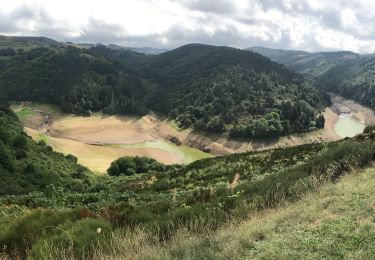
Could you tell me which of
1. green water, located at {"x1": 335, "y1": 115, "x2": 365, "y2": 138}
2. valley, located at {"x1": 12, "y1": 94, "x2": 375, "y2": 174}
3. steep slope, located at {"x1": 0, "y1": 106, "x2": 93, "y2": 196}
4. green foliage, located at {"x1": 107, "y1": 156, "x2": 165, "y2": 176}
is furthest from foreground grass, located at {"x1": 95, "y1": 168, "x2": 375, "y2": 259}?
green water, located at {"x1": 335, "y1": 115, "x2": 365, "y2": 138}

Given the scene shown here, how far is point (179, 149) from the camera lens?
117m

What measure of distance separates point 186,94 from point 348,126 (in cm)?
5683

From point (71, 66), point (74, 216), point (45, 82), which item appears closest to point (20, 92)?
point (45, 82)

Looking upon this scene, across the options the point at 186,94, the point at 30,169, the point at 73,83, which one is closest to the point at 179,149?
the point at 186,94

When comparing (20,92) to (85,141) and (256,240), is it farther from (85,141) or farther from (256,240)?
(256,240)

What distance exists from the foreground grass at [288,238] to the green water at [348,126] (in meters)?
126

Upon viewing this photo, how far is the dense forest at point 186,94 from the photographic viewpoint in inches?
5177

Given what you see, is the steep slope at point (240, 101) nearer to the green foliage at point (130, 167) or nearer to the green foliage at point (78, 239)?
the green foliage at point (130, 167)

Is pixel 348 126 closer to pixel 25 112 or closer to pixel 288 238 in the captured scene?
pixel 25 112

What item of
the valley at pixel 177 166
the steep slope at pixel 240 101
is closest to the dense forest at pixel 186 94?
the steep slope at pixel 240 101

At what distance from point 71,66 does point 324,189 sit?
7106 inches

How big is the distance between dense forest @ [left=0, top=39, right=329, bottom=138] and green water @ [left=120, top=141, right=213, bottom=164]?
12.1 metres

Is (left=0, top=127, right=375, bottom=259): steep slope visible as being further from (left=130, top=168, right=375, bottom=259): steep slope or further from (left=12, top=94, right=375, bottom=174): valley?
(left=12, top=94, right=375, bottom=174): valley

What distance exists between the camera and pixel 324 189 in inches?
482
